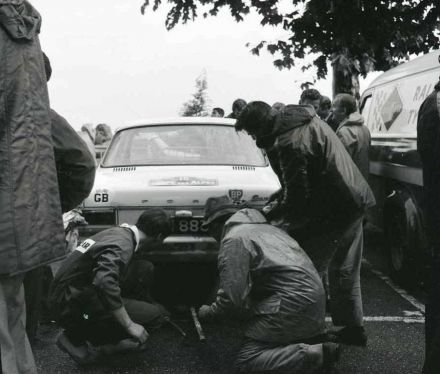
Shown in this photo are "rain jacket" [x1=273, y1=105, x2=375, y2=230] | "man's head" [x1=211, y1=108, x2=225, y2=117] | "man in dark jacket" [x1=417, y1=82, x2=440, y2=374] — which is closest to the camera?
"man in dark jacket" [x1=417, y1=82, x2=440, y2=374]

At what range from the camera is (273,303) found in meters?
3.39

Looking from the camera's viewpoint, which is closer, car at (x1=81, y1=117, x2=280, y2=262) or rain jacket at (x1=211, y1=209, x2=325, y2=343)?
rain jacket at (x1=211, y1=209, x2=325, y2=343)

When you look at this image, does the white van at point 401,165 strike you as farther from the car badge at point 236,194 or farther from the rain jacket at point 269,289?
the rain jacket at point 269,289

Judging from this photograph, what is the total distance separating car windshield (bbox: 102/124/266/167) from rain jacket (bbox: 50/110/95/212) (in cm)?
316

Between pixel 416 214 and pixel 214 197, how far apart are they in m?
1.68

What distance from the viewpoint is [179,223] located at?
5086 millimetres

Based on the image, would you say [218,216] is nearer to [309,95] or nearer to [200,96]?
A: [309,95]

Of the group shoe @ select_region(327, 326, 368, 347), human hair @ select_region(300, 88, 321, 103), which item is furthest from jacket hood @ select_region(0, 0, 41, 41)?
human hair @ select_region(300, 88, 321, 103)

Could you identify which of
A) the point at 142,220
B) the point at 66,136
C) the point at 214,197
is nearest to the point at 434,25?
the point at 214,197

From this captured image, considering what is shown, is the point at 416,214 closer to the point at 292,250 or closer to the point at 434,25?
the point at 292,250

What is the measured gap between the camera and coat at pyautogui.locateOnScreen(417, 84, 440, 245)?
305 centimetres

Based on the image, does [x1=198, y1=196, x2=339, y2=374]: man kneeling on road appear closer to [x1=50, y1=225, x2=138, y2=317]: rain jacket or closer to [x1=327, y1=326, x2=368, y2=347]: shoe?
[x1=50, y1=225, x2=138, y2=317]: rain jacket

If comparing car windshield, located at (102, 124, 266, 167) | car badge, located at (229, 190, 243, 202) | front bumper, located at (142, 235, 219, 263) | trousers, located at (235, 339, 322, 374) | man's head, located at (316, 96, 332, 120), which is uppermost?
man's head, located at (316, 96, 332, 120)

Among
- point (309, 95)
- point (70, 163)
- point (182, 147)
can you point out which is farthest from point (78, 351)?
point (309, 95)
